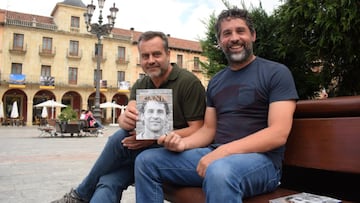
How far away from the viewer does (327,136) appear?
1.57 metres

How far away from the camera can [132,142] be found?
194cm

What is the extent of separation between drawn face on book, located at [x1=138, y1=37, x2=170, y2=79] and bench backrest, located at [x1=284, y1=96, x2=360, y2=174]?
0.88m

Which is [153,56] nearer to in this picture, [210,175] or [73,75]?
[210,175]

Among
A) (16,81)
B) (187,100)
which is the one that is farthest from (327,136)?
(16,81)

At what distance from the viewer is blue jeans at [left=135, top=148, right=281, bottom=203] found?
4.48ft

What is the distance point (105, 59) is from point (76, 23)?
451cm

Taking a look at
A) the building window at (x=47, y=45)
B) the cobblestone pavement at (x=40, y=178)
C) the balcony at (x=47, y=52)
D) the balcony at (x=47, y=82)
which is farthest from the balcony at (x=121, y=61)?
the cobblestone pavement at (x=40, y=178)

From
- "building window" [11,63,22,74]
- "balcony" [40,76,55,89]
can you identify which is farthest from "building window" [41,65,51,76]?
"building window" [11,63,22,74]

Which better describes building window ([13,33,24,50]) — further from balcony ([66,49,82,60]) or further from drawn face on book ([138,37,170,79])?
drawn face on book ([138,37,170,79])

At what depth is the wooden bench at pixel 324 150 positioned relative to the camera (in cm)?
147

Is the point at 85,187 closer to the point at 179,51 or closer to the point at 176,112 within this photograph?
the point at 176,112

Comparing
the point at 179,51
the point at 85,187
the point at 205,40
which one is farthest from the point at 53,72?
the point at 85,187

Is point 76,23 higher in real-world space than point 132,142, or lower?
higher

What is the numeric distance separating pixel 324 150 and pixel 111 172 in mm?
1291
